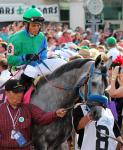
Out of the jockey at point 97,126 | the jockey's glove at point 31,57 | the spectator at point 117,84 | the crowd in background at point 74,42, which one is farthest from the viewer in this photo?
the crowd in background at point 74,42

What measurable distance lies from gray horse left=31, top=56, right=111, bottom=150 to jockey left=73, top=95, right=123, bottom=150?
71cm

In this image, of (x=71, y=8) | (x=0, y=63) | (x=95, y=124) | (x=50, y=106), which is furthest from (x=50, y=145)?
(x=71, y=8)

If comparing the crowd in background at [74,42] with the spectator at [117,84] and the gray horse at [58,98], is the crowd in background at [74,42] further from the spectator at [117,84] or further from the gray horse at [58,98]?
the gray horse at [58,98]

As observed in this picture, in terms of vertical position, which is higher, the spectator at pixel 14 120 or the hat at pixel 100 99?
the hat at pixel 100 99

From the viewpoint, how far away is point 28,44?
8.20 m

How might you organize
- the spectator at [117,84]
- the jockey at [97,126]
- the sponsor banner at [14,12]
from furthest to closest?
1. the sponsor banner at [14,12]
2. the spectator at [117,84]
3. the jockey at [97,126]

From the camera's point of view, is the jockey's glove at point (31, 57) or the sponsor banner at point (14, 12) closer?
the jockey's glove at point (31, 57)

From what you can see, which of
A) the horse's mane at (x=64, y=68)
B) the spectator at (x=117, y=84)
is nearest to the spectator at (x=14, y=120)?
the horse's mane at (x=64, y=68)

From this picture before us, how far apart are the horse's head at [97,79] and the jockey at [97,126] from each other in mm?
331

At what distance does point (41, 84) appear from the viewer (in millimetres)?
7801

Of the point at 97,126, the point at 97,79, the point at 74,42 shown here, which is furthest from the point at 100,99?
the point at 74,42

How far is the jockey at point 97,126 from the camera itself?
21.8ft

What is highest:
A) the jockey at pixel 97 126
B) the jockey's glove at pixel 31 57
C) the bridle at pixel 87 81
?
the jockey's glove at pixel 31 57

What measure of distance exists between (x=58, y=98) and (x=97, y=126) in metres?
1.10
